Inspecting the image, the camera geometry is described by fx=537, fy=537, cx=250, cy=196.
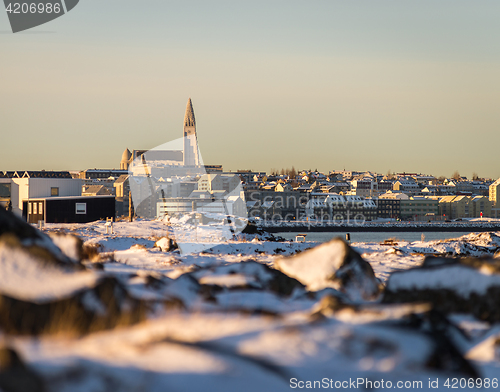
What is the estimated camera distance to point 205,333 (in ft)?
12.1

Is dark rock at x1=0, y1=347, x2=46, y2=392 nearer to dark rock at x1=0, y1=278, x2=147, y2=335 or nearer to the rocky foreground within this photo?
the rocky foreground

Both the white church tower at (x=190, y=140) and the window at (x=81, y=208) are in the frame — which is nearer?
the window at (x=81, y=208)

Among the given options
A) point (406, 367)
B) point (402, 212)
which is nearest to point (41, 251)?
point (406, 367)

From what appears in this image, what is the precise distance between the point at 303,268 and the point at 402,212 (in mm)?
112200

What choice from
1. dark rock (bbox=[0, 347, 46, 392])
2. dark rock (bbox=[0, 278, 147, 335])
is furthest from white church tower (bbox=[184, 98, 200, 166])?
dark rock (bbox=[0, 347, 46, 392])

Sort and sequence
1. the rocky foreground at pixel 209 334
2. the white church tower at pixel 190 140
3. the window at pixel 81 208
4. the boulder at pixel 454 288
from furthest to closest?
the white church tower at pixel 190 140 < the window at pixel 81 208 < the boulder at pixel 454 288 < the rocky foreground at pixel 209 334

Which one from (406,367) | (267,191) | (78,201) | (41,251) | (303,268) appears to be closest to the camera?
(406,367)

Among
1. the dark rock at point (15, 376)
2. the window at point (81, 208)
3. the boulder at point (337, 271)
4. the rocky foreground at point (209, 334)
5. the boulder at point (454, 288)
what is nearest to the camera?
the dark rock at point (15, 376)

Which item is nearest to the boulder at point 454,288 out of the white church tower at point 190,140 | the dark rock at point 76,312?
the dark rock at point 76,312

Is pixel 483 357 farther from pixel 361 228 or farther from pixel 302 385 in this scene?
pixel 361 228

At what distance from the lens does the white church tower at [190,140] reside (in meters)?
166

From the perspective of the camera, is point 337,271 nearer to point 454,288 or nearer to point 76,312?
point 454,288

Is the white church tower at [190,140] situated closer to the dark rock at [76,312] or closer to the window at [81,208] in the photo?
the window at [81,208]

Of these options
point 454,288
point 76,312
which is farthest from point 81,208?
point 76,312
